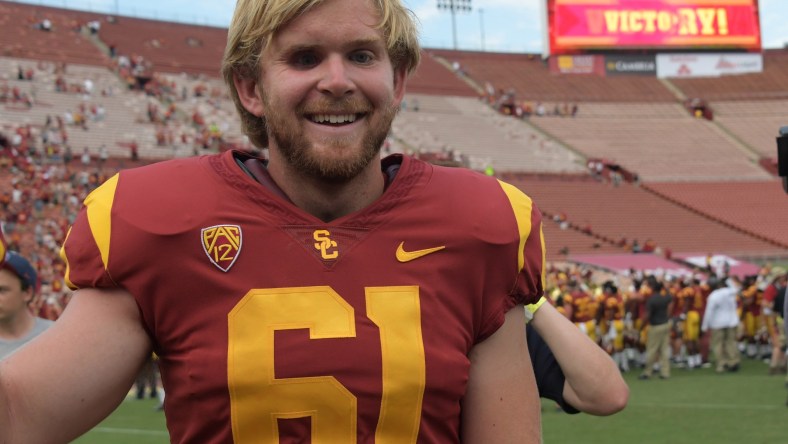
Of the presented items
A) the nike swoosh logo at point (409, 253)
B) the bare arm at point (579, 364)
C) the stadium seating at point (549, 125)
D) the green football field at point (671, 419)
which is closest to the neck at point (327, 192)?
the nike swoosh logo at point (409, 253)

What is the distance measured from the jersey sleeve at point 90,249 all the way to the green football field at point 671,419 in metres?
7.15

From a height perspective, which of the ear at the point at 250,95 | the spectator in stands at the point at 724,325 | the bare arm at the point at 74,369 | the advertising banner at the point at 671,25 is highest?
the advertising banner at the point at 671,25

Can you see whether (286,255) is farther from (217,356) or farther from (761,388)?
(761,388)

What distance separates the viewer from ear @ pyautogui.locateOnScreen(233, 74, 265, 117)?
5.92 ft

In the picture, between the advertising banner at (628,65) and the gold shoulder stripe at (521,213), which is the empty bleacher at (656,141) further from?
the gold shoulder stripe at (521,213)

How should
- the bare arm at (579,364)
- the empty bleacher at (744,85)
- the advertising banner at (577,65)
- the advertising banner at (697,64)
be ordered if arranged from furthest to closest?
the empty bleacher at (744,85)
the advertising banner at (577,65)
the advertising banner at (697,64)
the bare arm at (579,364)

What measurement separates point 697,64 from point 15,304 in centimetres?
3702

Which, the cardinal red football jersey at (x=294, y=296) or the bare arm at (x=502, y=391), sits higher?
the cardinal red football jersey at (x=294, y=296)

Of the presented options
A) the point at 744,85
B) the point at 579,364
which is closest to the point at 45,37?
the point at 744,85

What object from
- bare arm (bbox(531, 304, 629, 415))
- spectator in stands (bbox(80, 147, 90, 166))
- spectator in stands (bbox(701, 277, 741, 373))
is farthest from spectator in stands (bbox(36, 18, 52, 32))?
bare arm (bbox(531, 304, 629, 415))

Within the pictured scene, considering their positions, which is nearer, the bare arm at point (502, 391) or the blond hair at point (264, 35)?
the blond hair at point (264, 35)

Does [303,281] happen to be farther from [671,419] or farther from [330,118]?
[671,419]

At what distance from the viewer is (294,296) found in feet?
5.34

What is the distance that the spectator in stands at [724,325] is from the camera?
13.7 m
